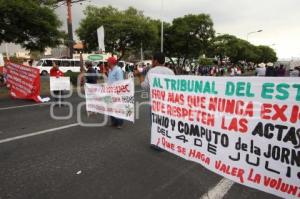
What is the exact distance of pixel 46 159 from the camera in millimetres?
5227

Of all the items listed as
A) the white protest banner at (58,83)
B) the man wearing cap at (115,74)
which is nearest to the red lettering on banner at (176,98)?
the man wearing cap at (115,74)

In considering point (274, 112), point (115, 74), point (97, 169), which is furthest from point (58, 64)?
point (274, 112)

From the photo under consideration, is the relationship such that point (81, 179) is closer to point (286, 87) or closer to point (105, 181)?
point (105, 181)

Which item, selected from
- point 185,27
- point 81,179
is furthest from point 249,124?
point 185,27

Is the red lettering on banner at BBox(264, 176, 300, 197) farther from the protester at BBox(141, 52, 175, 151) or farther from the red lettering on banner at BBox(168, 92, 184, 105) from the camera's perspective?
the protester at BBox(141, 52, 175, 151)

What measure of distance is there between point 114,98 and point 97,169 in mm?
3174

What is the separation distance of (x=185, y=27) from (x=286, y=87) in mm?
38411

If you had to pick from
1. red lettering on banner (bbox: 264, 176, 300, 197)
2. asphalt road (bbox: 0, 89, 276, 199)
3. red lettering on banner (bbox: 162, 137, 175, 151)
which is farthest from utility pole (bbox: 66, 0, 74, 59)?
red lettering on banner (bbox: 264, 176, 300, 197)

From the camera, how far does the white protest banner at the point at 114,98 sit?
285 inches

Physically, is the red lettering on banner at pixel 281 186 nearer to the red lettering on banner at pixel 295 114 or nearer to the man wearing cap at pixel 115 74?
the red lettering on banner at pixel 295 114

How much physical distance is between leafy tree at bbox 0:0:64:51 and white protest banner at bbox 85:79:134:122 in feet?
29.7

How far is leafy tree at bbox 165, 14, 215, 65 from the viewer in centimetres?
4050

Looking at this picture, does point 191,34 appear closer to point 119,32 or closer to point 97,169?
point 119,32

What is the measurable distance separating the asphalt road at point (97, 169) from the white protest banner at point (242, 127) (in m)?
0.52
